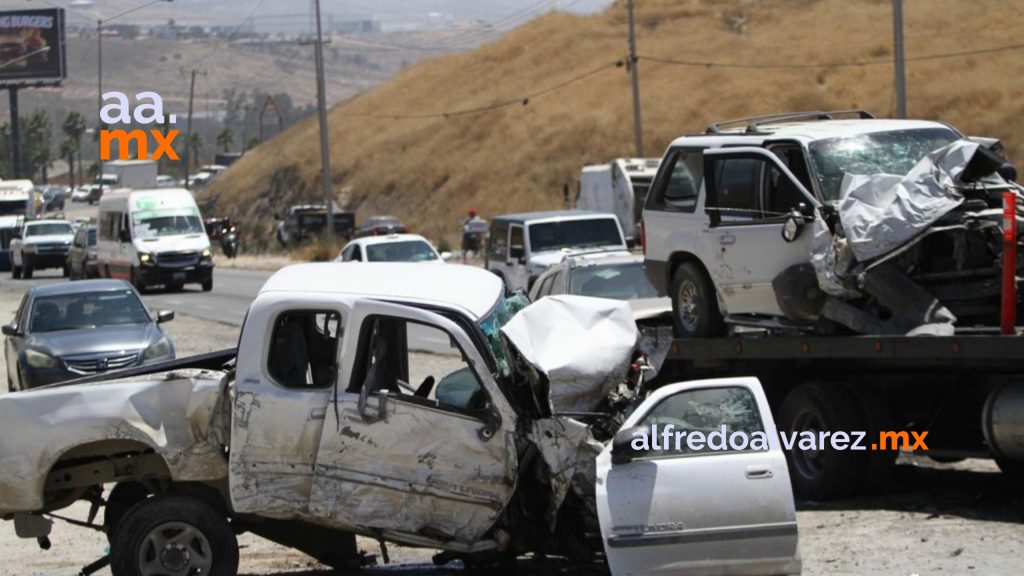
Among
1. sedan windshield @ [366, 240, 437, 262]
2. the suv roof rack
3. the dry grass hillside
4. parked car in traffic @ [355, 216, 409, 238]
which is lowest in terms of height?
sedan windshield @ [366, 240, 437, 262]

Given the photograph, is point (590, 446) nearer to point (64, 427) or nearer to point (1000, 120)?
point (64, 427)

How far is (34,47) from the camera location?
284 feet

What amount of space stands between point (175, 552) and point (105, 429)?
2.58 feet

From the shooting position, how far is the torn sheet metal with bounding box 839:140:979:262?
10109 millimetres

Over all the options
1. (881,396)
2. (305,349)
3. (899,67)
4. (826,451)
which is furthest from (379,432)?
(899,67)

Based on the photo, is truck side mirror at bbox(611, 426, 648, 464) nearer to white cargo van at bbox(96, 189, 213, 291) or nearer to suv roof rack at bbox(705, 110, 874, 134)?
suv roof rack at bbox(705, 110, 874, 134)

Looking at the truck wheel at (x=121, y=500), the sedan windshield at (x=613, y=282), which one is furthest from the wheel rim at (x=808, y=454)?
the sedan windshield at (x=613, y=282)

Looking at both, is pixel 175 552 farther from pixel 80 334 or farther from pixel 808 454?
pixel 80 334

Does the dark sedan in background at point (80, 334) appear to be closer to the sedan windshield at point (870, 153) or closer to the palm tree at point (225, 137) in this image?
the sedan windshield at point (870, 153)

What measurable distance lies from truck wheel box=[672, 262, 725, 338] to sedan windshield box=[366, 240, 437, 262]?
1561 centimetres

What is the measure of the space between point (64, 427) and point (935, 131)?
22.9 ft

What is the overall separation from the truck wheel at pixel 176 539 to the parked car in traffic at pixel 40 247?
44.0 metres

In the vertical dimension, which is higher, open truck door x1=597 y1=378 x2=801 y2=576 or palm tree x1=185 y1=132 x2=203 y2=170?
palm tree x1=185 y1=132 x2=203 y2=170

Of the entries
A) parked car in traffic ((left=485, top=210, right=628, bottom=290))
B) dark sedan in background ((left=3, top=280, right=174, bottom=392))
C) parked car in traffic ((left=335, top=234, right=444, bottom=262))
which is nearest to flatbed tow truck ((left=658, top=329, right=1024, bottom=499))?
dark sedan in background ((left=3, top=280, right=174, bottom=392))
